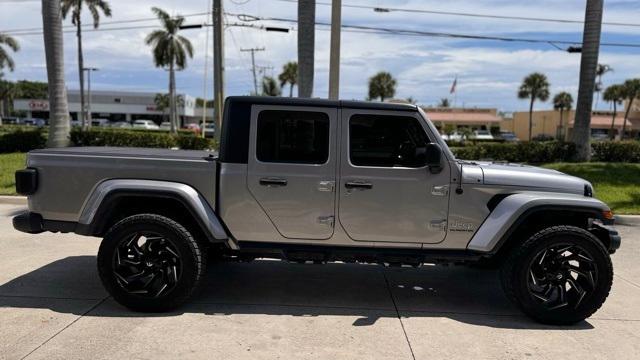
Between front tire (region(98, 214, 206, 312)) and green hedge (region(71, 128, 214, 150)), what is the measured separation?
38.2ft

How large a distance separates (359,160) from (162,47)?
145 feet

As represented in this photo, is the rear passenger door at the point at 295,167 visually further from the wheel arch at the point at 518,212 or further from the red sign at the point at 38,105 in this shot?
the red sign at the point at 38,105

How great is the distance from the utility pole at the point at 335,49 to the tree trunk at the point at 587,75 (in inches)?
291

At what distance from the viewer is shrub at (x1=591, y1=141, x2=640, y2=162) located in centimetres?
1505

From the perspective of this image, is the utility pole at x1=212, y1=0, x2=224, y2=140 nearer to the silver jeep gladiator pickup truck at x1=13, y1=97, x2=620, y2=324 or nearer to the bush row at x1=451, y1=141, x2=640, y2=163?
the bush row at x1=451, y1=141, x2=640, y2=163

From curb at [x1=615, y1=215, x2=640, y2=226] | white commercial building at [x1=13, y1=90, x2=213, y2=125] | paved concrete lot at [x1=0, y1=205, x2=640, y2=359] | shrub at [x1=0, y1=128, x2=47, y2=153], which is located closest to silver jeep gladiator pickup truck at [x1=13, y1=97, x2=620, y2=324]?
paved concrete lot at [x1=0, y1=205, x2=640, y2=359]

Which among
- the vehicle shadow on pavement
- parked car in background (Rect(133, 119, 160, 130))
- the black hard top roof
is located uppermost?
the black hard top roof

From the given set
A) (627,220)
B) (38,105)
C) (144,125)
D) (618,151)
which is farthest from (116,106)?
(627,220)

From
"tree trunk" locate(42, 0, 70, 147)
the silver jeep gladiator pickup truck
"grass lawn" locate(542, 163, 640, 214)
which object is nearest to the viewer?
the silver jeep gladiator pickup truck

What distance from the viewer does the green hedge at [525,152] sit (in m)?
15.0

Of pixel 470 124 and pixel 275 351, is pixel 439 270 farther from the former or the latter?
A: pixel 470 124

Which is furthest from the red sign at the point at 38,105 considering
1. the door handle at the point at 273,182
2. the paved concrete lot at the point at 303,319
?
the door handle at the point at 273,182

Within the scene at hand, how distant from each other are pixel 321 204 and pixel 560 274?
86.6 inches

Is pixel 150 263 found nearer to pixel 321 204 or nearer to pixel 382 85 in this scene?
pixel 321 204
